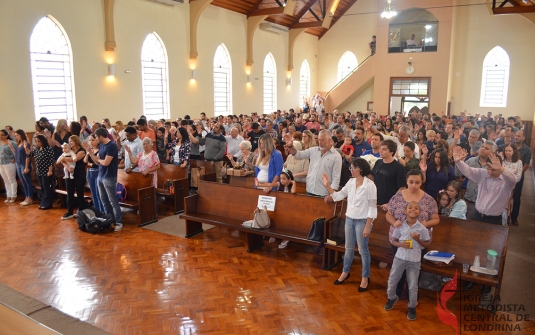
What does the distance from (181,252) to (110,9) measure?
8673mm

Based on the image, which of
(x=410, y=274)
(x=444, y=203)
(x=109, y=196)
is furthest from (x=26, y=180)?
(x=444, y=203)

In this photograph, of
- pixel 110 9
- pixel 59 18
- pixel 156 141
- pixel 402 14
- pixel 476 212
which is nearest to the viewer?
pixel 476 212

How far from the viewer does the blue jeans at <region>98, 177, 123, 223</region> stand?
626cm

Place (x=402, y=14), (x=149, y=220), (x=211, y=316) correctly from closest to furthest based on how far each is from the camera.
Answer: (x=211, y=316)
(x=149, y=220)
(x=402, y=14)

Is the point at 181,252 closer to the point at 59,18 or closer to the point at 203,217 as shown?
the point at 203,217

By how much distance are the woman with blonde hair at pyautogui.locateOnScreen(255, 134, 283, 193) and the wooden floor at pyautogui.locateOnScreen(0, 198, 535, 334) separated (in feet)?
2.91

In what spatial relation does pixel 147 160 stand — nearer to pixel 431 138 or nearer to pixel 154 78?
pixel 431 138

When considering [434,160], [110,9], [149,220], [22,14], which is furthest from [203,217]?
[110,9]

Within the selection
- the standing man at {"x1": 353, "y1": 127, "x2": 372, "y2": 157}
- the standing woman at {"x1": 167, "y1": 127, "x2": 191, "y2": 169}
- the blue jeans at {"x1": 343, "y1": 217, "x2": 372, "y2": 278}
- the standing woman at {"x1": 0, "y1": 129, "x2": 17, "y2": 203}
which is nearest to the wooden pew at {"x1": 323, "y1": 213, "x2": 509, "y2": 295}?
the blue jeans at {"x1": 343, "y1": 217, "x2": 372, "y2": 278}

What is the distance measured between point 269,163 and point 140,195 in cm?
232

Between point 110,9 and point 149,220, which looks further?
point 110,9

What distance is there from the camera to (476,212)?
486cm

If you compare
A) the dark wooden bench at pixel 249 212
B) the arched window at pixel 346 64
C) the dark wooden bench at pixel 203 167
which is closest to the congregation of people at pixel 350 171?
the dark wooden bench at pixel 203 167

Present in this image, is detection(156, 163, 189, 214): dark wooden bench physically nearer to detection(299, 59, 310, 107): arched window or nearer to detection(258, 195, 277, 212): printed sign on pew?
detection(258, 195, 277, 212): printed sign on pew
